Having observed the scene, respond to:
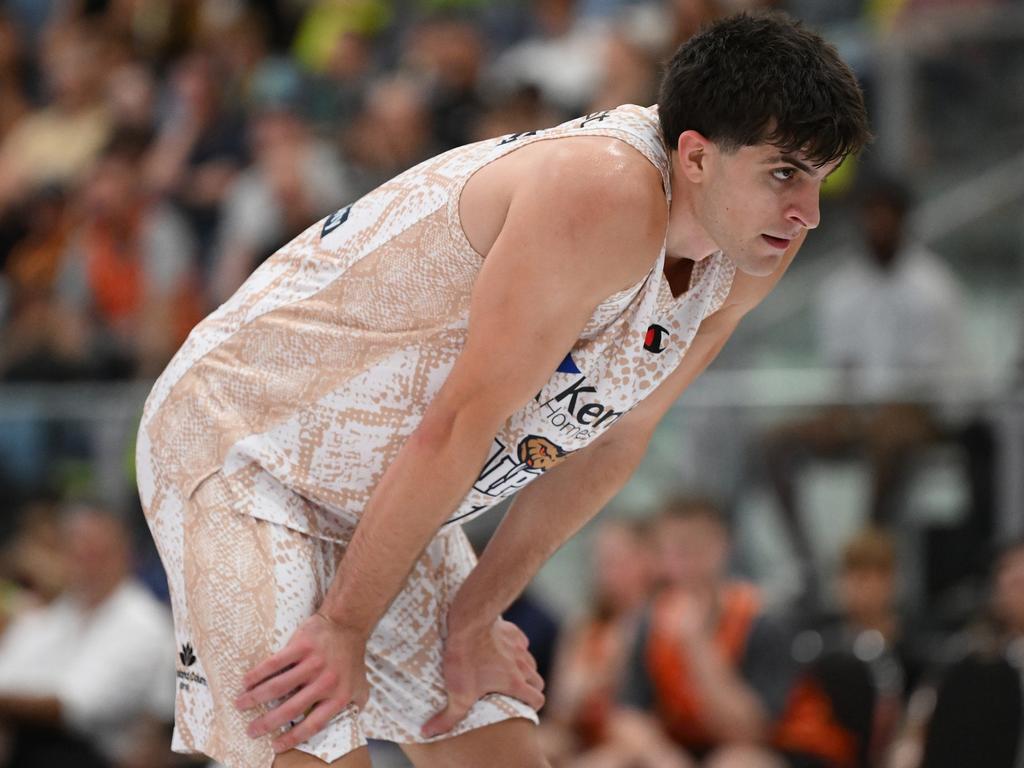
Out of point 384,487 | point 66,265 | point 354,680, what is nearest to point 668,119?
point 384,487

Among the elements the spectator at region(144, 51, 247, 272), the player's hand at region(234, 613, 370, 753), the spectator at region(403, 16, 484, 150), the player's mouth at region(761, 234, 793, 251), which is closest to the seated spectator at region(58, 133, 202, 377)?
the spectator at region(144, 51, 247, 272)

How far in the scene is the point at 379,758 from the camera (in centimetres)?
660

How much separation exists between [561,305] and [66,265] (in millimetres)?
8222

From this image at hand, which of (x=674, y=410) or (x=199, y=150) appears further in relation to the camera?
(x=199, y=150)

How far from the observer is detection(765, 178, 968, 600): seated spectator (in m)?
6.72

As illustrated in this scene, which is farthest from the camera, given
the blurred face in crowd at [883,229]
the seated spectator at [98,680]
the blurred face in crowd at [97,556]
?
the blurred face in crowd at [883,229]

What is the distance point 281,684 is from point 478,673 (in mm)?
600

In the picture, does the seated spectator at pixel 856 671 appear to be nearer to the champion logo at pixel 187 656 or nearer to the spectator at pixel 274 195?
the champion logo at pixel 187 656

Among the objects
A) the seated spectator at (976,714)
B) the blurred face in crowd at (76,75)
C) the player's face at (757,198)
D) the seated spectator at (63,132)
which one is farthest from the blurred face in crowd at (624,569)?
the blurred face in crowd at (76,75)

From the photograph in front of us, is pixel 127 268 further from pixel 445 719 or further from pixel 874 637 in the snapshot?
pixel 445 719

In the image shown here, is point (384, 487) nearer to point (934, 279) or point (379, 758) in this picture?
point (379, 758)

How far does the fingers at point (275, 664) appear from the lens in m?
3.10

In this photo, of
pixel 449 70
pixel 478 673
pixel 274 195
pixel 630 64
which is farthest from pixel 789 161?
pixel 449 70

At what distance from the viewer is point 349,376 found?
3223 mm
